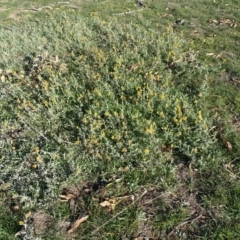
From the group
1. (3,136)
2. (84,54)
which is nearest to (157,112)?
(3,136)

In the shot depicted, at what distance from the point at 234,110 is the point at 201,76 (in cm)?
120

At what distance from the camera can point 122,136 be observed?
16.5 feet

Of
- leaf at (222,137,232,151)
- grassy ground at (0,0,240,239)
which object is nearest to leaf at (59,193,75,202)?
grassy ground at (0,0,240,239)

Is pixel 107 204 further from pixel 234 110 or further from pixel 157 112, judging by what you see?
pixel 234 110

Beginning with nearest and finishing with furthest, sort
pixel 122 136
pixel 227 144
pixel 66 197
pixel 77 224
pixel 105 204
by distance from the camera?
1. pixel 77 224
2. pixel 105 204
3. pixel 66 197
4. pixel 227 144
5. pixel 122 136

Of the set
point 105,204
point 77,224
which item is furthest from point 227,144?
point 77,224

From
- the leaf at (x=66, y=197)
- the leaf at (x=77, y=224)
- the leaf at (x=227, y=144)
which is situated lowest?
the leaf at (x=77, y=224)

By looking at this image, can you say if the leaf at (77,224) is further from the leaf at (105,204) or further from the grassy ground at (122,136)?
the leaf at (105,204)

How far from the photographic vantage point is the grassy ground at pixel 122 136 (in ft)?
13.4

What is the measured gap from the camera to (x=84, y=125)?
530cm

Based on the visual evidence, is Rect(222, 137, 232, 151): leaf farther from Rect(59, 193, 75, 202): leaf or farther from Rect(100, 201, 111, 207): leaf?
Rect(59, 193, 75, 202): leaf

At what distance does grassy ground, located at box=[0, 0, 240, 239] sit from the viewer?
4.10 metres

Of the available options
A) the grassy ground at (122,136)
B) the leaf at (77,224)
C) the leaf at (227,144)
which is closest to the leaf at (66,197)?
the grassy ground at (122,136)

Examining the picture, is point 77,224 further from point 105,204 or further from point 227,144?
point 227,144
